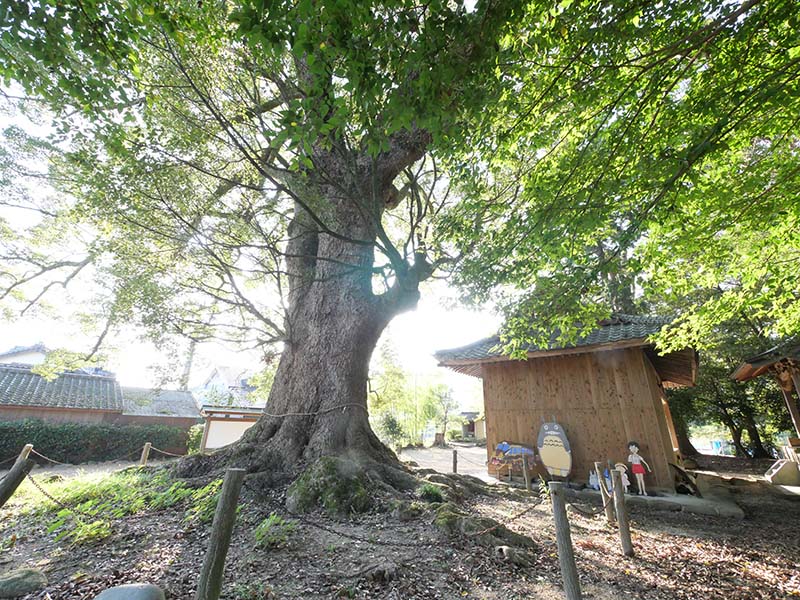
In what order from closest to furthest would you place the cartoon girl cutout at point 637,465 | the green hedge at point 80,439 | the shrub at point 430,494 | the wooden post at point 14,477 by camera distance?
1. the wooden post at point 14,477
2. the shrub at point 430,494
3. the cartoon girl cutout at point 637,465
4. the green hedge at point 80,439

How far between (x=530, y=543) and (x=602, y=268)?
3170mm

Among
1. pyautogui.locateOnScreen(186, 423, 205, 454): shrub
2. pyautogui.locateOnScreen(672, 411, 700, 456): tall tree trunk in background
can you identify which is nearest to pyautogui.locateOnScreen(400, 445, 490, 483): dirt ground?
pyautogui.locateOnScreen(672, 411, 700, 456): tall tree trunk in background

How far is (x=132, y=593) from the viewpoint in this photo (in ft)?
6.94

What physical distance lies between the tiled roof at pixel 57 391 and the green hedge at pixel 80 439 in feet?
6.39

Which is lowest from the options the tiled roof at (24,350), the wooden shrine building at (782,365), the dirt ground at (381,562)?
the dirt ground at (381,562)

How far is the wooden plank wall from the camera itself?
7.18 m

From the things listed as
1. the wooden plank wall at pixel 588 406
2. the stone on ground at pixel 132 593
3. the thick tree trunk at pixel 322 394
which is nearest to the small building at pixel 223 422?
the thick tree trunk at pixel 322 394

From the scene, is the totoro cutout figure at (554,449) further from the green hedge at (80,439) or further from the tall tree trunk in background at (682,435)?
the green hedge at (80,439)

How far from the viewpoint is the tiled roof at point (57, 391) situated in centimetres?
1384

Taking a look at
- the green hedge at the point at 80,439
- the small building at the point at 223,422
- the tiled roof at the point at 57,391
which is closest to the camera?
the green hedge at the point at 80,439

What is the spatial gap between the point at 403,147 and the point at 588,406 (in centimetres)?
705

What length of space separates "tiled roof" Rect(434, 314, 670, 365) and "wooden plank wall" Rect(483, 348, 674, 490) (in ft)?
1.82

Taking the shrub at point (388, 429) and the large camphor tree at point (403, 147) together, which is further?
the shrub at point (388, 429)

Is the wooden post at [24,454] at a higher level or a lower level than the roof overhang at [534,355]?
lower
